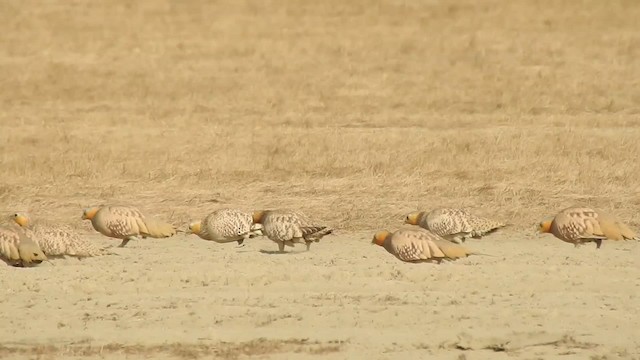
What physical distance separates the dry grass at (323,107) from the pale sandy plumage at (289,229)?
116 centimetres

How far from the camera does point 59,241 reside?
428 inches

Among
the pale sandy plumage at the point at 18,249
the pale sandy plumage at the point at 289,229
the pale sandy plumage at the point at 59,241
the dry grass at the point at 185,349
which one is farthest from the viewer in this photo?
the pale sandy plumage at the point at 289,229

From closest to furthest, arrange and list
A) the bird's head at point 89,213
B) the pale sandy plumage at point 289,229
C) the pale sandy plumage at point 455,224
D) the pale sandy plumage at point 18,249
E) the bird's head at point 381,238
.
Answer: the pale sandy plumage at point 18,249, the bird's head at point 381,238, the pale sandy plumage at point 289,229, the pale sandy plumage at point 455,224, the bird's head at point 89,213

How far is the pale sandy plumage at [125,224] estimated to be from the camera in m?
11.6

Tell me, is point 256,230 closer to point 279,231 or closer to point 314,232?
point 279,231

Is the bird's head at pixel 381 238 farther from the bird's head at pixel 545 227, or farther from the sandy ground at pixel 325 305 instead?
the bird's head at pixel 545 227

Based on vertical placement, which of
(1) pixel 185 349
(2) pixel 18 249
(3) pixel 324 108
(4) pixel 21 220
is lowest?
(1) pixel 185 349

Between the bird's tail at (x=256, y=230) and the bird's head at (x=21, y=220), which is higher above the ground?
the bird's tail at (x=256, y=230)

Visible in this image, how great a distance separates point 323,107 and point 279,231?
7881 mm

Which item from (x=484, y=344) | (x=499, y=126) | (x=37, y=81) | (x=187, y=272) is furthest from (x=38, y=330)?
(x=37, y=81)


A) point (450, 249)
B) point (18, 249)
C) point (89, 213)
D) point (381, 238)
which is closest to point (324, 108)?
point (89, 213)

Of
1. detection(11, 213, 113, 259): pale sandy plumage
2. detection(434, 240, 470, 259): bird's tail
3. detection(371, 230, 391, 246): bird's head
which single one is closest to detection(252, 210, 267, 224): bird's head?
detection(371, 230, 391, 246): bird's head

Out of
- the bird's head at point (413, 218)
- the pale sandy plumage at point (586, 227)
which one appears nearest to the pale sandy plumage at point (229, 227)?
the bird's head at point (413, 218)

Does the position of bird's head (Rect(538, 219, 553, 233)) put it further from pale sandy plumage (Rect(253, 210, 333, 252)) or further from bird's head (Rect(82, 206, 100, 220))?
bird's head (Rect(82, 206, 100, 220))
